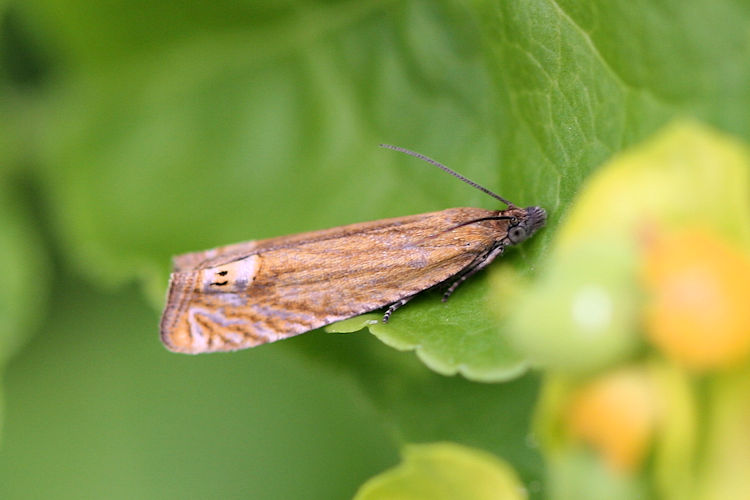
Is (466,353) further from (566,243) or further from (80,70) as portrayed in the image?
(80,70)

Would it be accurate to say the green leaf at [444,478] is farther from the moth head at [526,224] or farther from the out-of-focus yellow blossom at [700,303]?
the moth head at [526,224]

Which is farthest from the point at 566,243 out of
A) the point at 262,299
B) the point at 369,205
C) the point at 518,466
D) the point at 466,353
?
the point at 369,205

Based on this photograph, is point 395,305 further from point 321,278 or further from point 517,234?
point 517,234

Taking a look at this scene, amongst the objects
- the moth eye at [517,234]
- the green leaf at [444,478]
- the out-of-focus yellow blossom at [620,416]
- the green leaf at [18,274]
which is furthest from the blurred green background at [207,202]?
the out-of-focus yellow blossom at [620,416]

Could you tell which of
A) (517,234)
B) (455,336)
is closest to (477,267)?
(517,234)

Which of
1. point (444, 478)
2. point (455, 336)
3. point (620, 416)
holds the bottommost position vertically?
point (455, 336)

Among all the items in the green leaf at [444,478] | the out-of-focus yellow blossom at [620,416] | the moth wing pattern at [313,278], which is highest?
the out-of-focus yellow blossom at [620,416]
